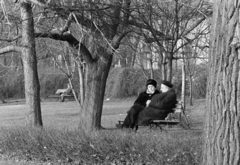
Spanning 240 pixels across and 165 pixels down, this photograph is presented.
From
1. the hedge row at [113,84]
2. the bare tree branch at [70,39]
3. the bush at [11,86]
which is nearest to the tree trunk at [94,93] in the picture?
the bare tree branch at [70,39]

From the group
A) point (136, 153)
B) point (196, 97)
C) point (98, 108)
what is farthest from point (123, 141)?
point (196, 97)

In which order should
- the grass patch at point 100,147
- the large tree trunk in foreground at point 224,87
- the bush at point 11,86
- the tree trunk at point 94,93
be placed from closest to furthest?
the large tree trunk in foreground at point 224,87
the grass patch at point 100,147
the tree trunk at point 94,93
the bush at point 11,86

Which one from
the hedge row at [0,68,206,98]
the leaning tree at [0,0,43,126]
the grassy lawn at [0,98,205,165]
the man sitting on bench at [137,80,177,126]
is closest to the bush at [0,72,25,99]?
the hedge row at [0,68,206,98]

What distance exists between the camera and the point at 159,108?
9266 millimetres

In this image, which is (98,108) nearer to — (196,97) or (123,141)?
(123,141)

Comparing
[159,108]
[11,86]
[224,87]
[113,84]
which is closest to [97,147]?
[159,108]

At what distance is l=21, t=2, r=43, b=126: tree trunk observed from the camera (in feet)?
30.1

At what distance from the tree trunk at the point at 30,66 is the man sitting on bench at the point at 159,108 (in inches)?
91.0

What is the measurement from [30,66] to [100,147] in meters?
3.47

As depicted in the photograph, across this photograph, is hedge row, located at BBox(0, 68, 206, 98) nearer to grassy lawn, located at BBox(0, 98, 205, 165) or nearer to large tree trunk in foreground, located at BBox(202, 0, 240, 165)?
grassy lawn, located at BBox(0, 98, 205, 165)

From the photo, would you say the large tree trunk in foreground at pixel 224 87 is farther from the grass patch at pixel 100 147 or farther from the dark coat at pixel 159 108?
the dark coat at pixel 159 108

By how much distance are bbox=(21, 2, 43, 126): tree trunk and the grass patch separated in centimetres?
170

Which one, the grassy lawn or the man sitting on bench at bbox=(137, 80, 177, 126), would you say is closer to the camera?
the grassy lawn

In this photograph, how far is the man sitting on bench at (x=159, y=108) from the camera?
9148 mm
